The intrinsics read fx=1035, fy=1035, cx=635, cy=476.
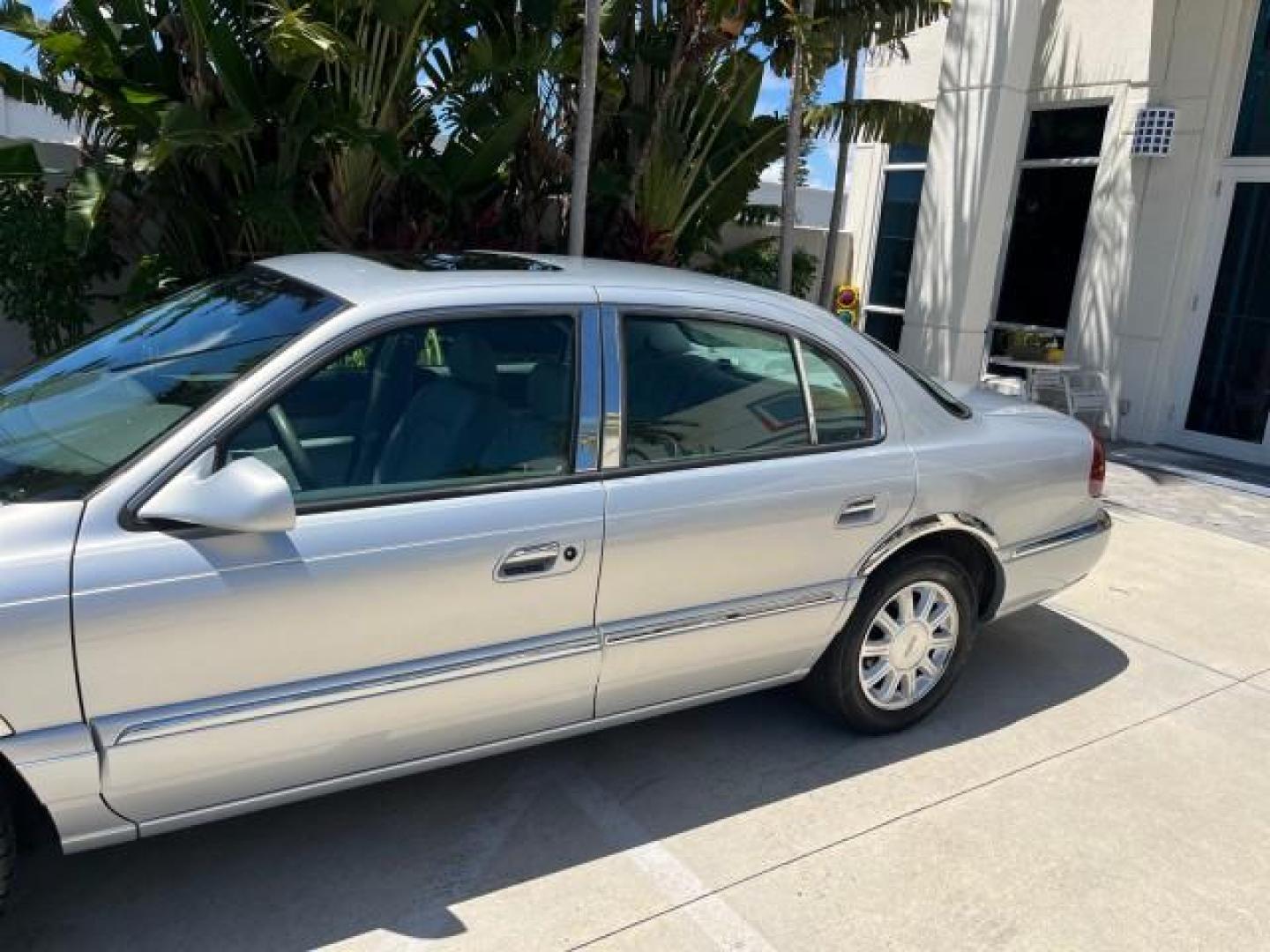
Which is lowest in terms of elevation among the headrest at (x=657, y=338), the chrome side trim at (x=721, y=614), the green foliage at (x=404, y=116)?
the chrome side trim at (x=721, y=614)

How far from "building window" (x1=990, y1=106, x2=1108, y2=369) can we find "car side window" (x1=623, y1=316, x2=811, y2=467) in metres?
6.93

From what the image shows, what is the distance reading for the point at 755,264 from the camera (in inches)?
421

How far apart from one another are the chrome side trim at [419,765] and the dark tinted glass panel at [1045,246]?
791 centimetres

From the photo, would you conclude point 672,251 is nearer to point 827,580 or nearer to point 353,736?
point 827,580

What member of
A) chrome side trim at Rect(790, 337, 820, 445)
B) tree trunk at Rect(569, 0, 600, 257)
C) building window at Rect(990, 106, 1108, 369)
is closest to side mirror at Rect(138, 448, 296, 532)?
chrome side trim at Rect(790, 337, 820, 445)

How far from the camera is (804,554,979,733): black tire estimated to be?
12.0ft

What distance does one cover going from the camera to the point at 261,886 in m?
2.88

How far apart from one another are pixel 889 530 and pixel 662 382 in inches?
39.1

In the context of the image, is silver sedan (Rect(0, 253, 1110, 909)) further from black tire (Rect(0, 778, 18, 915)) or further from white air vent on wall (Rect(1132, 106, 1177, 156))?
white air vent on wall (Rect(1132, 106, 1177, 156))

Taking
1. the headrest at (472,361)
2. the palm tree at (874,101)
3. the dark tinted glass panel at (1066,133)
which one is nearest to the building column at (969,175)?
the palm tree at (874,101)

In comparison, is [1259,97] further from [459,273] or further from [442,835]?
[442,835]

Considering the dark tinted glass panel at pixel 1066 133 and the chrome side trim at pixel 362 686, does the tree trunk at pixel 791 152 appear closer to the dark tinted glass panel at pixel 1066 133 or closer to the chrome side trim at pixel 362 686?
the dark tinted glass panel at pixel 1066 133

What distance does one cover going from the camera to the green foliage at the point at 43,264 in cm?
668

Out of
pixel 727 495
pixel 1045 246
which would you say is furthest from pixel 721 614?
pixel 1045 246
